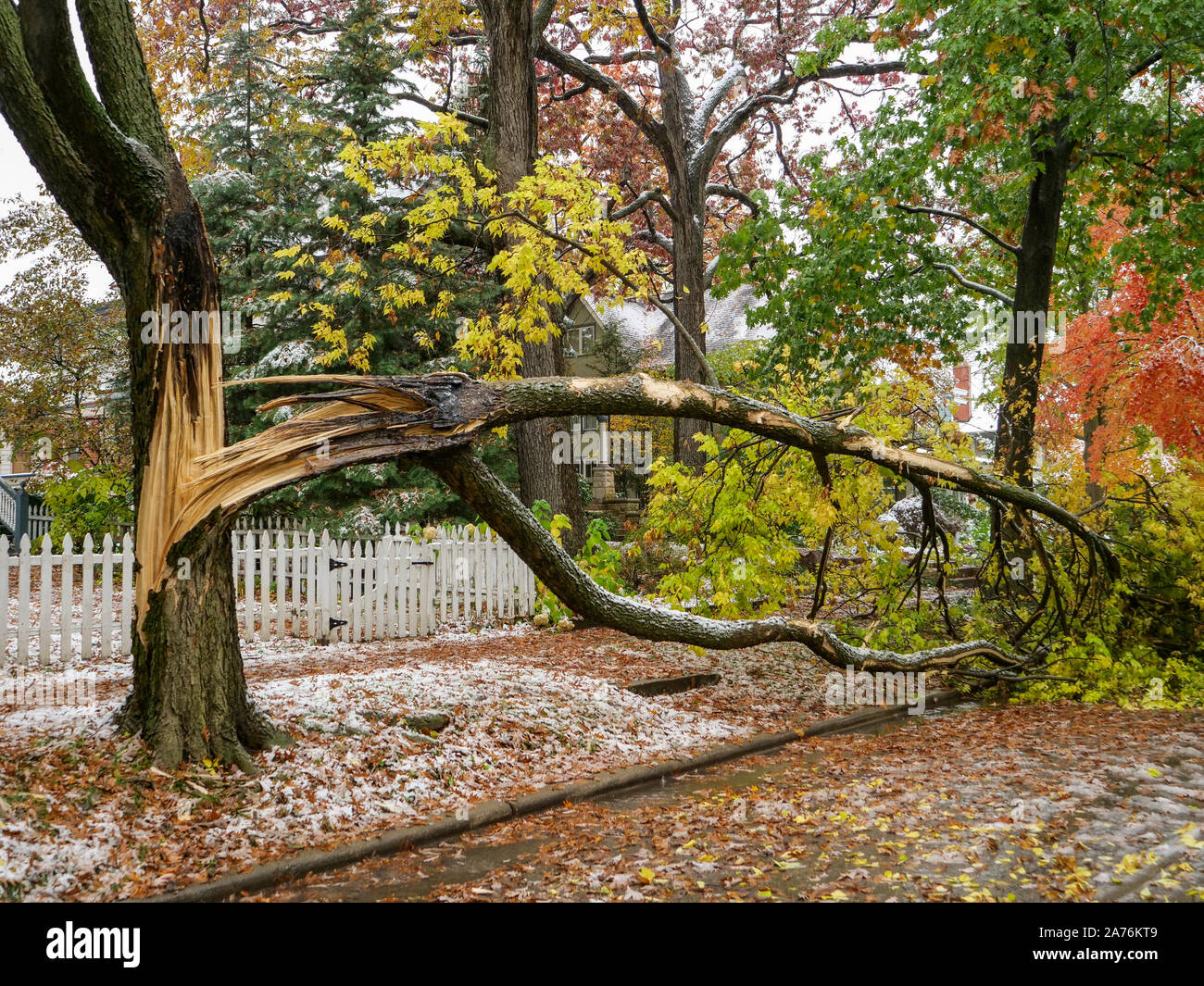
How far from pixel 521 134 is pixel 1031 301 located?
768cm

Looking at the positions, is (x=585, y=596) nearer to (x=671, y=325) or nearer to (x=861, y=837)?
(x=861, y=837)

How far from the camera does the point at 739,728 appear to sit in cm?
698

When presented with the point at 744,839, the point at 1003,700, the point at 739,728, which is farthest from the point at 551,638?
the point at 744,839

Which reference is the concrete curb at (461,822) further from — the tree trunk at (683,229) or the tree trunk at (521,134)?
the tree trunk at (683,229)

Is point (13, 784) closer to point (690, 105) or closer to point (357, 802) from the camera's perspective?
point (357, 802)

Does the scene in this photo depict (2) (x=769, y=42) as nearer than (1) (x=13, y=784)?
No

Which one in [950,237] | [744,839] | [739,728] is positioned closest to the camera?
[744,839]

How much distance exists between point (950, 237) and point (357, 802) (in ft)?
61.2

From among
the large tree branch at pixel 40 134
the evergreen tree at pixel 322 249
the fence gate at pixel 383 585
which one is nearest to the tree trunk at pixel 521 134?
the fence gate at pixel 383 585

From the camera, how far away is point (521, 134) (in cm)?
1149

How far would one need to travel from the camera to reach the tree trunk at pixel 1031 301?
35.4ft

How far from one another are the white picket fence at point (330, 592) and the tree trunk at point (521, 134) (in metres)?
1.27

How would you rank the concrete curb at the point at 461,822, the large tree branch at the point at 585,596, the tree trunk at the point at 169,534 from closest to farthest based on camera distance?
1. the concrete curb at the point at 461,822
2. the tree trunk at the point at 169,534
3. the large tree branch at the point at 585,596
